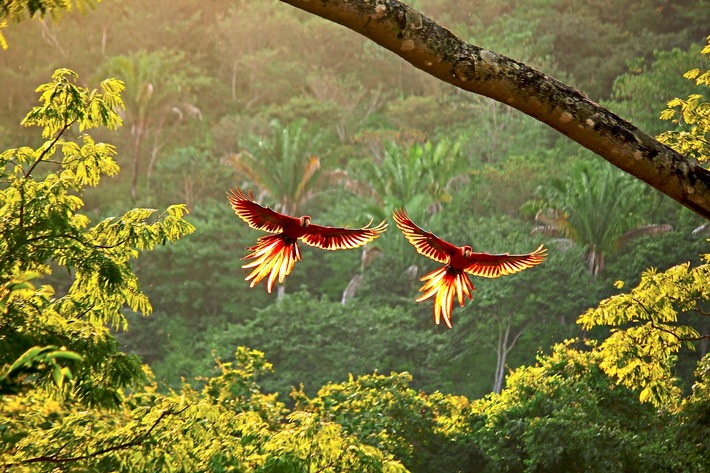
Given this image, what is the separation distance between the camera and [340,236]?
2582 mm

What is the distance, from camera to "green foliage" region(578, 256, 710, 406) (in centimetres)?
831

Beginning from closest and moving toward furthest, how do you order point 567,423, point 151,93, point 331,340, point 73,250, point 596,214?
point 73,250
point 567,423
point 596,214
point 331,340
point 151,93

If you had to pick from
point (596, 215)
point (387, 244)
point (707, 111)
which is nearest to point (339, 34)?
point (387, 244)

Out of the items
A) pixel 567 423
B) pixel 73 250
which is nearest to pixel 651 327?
pixel 567 423

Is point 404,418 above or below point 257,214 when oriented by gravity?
above

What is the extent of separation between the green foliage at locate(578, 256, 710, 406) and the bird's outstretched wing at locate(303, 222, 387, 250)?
616 centimetres

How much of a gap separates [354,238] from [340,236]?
0.12ft

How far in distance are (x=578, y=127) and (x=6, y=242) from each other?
3961 millimetres

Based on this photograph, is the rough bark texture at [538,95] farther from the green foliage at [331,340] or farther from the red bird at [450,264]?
the green foliage at [331,340]

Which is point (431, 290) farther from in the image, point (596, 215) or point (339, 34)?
point (339, 34)

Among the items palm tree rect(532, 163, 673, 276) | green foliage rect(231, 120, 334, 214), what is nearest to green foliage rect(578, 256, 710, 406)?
palm tree rect(532, 163, 673, 276)

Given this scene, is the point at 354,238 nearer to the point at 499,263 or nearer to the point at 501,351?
the point at 499,263

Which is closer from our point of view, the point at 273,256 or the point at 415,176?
the point at 273,256

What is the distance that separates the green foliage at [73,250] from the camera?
17.1ft
